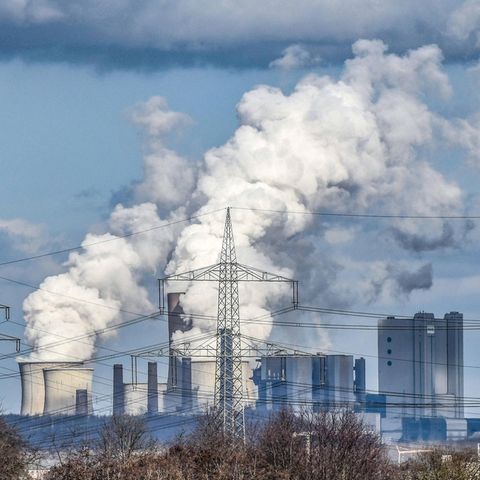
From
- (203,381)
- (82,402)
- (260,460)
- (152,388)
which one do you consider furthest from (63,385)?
(260,460)

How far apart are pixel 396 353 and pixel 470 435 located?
9.25 m

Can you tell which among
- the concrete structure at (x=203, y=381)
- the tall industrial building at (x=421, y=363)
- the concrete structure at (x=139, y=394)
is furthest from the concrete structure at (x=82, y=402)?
the tall industrial building at (x=421, y=363)

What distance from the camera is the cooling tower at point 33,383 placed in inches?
2640

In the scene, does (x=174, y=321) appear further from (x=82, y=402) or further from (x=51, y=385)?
(x=82, y=402)

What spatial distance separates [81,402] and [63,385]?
3558mm

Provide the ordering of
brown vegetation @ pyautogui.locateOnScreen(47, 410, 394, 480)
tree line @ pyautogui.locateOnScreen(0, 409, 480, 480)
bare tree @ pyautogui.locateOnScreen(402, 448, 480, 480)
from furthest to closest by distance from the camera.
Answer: bare tree @ pyautogui.locateOnScreen(402, 448, 480, 480) → tree line @ pyautogui.locateOnScreen(0, 409, 480, 480) → brown vegetation @ pyautogui.locateOnScreen(47, 410, 394, 480)

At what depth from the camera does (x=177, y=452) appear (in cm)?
2842

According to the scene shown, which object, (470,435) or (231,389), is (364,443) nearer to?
(231,389)

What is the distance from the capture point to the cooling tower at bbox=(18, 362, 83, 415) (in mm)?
67062

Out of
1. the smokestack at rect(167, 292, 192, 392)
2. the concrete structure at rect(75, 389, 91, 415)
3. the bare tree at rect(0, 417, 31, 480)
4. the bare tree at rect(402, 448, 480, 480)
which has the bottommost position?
the bare tree at rect(402, 448, 480, 480)

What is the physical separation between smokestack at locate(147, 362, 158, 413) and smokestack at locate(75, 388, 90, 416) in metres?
6.68

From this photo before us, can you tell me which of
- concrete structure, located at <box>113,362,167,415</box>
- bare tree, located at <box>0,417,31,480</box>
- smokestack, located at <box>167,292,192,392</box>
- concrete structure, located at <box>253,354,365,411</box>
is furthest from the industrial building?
bare tree, located at <box>0,417,31,480</box>

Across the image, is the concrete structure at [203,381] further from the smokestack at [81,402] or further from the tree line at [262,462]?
the tree line at [262,462]

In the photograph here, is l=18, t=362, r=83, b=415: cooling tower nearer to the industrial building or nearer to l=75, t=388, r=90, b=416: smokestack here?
l=75, t=388, r=90, b=416: smokestack
